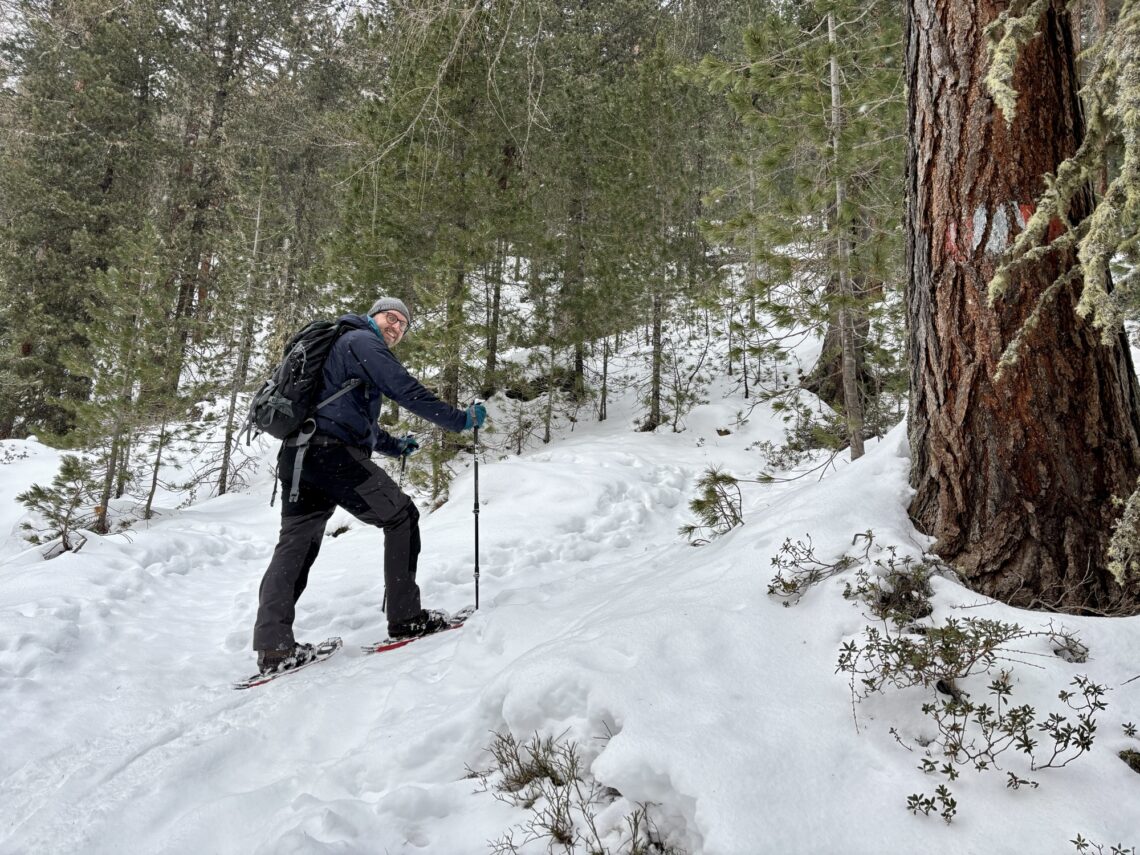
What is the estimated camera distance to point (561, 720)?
7.62 feet

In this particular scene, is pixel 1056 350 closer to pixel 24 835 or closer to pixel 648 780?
pixel 648 780

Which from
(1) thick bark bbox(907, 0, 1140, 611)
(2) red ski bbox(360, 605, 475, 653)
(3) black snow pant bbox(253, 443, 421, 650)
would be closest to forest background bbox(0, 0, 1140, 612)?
(1) thick bark bbox(907, 0, 1140, 611)

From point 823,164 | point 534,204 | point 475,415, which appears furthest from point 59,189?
point 823,164

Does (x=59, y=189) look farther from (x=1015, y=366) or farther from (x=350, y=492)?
(x=1015, y=366)

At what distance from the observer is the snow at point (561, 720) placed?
175cm

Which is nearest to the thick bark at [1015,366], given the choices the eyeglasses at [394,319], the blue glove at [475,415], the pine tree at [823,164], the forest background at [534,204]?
the forest background at [534,204]

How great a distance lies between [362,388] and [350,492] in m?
0.70

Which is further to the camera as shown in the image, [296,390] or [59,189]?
[59,189]

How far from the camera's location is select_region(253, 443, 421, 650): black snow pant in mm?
3674

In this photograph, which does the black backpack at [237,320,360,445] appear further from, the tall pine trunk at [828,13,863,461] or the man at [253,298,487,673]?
the tall pine trunk at [828,13,863,461]

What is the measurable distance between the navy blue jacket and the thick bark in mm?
2953

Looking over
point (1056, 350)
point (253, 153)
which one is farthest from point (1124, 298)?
point (253, 153)

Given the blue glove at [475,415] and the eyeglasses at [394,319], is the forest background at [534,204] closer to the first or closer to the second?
the eyeglasses at [394,319]

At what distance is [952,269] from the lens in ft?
8.84
